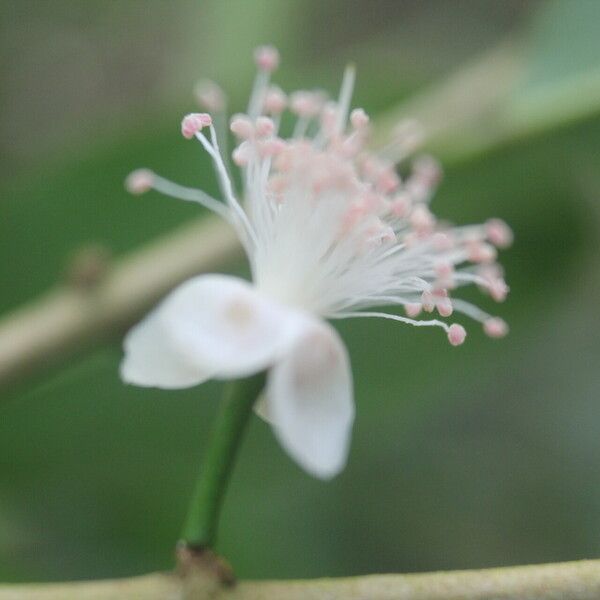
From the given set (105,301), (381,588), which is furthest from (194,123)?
(105,301)

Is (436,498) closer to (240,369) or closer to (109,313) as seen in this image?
(109,313)

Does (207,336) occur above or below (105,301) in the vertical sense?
above

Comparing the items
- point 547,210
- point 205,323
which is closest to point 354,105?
point 547,210

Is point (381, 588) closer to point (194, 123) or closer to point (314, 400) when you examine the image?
point (314, 400)

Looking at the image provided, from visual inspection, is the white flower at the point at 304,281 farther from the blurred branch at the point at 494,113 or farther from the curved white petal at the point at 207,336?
the blurred branch at the point at 494,113

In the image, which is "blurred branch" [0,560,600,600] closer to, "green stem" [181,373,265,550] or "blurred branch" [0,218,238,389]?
"green stem" [181,373,265,550]

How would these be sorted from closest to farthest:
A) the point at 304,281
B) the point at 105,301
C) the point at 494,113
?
the point at 304,281 < the point at 105,301 < the point at 494,113
